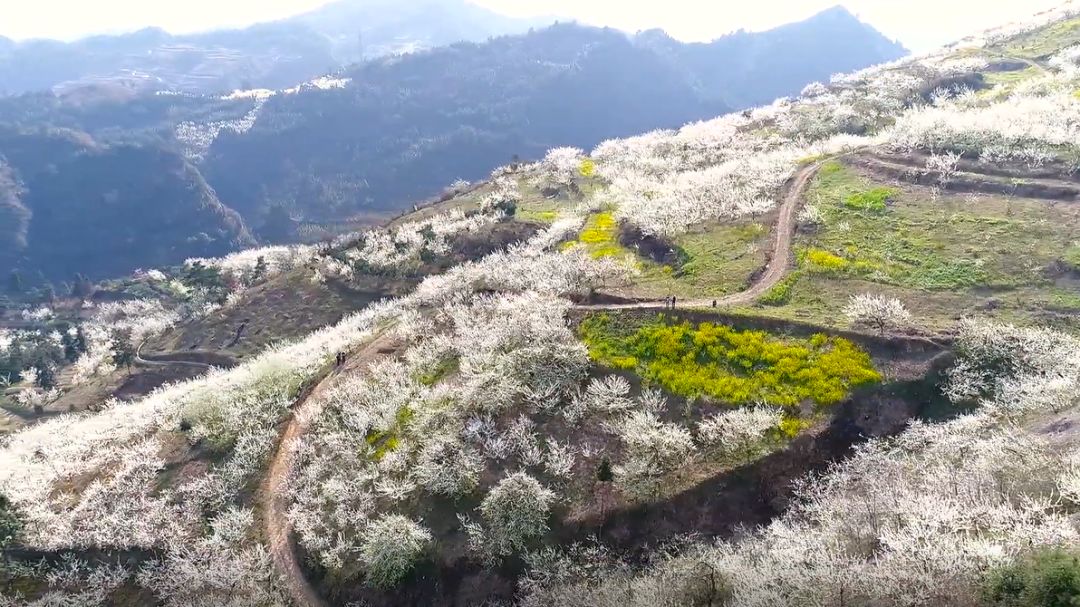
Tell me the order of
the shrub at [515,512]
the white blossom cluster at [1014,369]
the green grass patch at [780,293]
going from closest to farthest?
1. the shrub at [515,512]
2. the white blossom cluster at [1014,369]
3. the green grass patch at [780,293]

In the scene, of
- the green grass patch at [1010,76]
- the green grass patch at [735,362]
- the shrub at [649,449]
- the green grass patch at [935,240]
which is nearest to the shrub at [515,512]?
the shrub at [649,449]

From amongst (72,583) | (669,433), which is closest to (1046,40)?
(669,433)

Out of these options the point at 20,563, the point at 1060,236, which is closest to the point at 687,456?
the point at 1060,236

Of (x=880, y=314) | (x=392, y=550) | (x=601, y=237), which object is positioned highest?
(x=601, y=237)

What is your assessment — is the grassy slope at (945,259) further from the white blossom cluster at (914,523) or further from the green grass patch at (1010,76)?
the green grass patch at (1010,76)

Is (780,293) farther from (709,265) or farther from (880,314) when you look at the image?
(709,265)

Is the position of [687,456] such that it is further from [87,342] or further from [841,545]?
[87,342]
